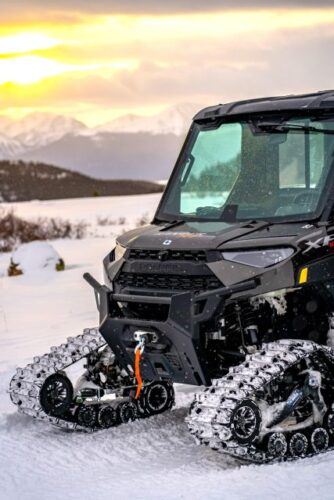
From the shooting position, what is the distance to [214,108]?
8.16 meters

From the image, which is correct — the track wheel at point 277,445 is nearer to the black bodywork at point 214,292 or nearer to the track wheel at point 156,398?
the black bodywork at point 214,292

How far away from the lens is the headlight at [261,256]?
6820 millimetres

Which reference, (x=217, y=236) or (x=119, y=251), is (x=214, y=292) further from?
(x=119, y=251)

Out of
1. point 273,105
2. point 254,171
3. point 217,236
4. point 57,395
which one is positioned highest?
point 273,105

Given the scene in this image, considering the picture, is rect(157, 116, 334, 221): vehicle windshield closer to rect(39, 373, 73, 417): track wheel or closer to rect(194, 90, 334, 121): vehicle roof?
rect(194, 90, 334, 121): vehicle roof

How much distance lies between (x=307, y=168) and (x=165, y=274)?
146 centimetres

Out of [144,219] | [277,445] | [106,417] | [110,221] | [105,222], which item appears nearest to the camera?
[277,445]

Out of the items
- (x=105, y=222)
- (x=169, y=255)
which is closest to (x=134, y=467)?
(x=169, y=255)

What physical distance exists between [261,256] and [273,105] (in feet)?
4.77

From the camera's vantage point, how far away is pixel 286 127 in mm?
7551

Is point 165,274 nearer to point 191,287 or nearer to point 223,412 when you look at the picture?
point 191,287

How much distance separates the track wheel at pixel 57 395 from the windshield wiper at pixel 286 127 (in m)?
2.58

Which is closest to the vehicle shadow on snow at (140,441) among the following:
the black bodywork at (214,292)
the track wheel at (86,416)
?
the track wheel at (86,416)

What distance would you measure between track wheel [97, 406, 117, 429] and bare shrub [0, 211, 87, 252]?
16.9 m
